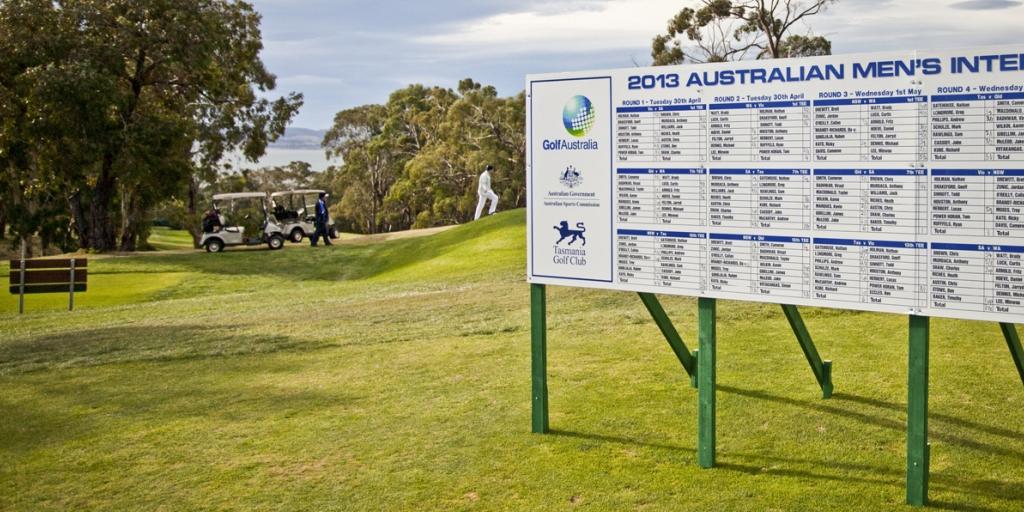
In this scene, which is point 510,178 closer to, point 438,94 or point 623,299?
Result: point 438,94

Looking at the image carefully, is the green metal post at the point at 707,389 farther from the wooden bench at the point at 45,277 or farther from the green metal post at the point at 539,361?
the wooden bench at the point at 45,277

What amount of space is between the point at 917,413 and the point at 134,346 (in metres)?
11.2

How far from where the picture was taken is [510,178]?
64938mm

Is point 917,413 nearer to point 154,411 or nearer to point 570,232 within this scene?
point 570,232

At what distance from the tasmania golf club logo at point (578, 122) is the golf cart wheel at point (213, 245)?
35151 millimetres

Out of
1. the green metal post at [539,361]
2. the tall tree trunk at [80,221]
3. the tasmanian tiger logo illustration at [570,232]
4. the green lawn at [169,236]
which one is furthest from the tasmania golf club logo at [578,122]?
the green lawn at [169,236]

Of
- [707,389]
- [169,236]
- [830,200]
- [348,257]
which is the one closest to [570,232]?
[707,389]

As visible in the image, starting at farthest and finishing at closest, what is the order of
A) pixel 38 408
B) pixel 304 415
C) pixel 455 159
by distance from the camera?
pixel 455 159 < pixel 38 408 < pixel 304 415

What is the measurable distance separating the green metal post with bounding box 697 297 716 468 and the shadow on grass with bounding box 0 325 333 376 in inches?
279

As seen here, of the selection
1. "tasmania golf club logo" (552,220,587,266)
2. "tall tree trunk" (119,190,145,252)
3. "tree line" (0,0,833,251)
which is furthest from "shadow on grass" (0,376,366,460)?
"tall tree trunk" (119,190,145,252)

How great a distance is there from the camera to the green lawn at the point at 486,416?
7.59 m

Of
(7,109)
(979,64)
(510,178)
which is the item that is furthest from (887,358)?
Answer: (510,178)

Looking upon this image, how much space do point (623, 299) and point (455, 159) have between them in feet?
175

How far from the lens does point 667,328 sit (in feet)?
29.2
